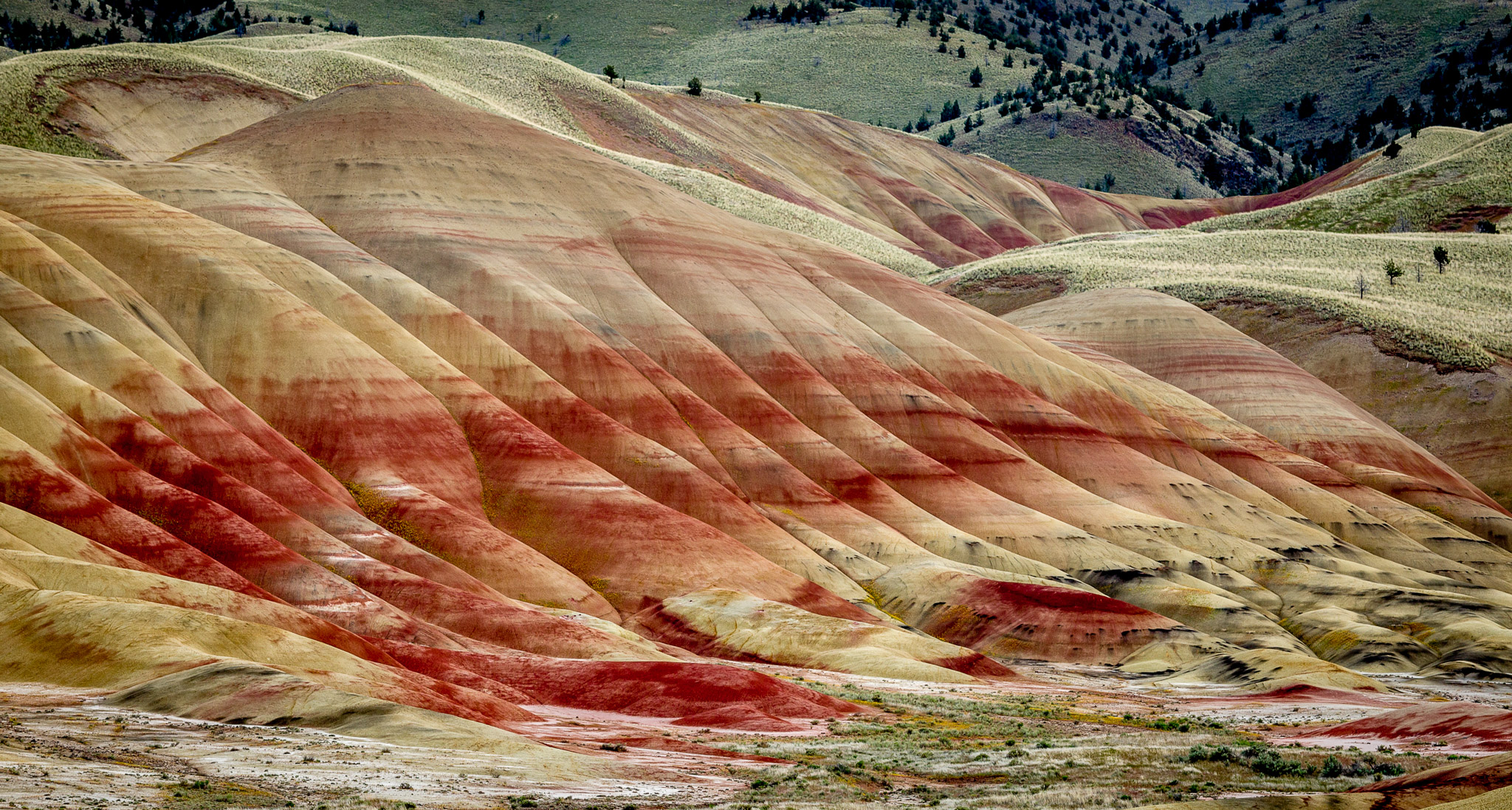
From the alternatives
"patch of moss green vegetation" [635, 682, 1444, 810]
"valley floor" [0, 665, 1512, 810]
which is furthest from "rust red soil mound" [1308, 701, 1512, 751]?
"patch of moss green vegetation" [635, 682, 1444, 810]

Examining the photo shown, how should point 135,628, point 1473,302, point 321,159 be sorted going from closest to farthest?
point 135,628 → point 321,159 → point 1473,302

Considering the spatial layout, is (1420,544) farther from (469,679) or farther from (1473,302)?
(469,679)

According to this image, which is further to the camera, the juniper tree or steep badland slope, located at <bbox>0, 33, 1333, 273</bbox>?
the juniper tree

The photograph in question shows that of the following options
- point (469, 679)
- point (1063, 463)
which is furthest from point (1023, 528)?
point (469, 679)

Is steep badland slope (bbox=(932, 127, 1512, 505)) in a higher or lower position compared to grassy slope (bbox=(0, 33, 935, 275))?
lower

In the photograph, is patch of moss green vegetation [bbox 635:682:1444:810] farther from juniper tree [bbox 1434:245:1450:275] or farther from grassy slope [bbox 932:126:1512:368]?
juniper tree [bbox 1434:245:1450:275]

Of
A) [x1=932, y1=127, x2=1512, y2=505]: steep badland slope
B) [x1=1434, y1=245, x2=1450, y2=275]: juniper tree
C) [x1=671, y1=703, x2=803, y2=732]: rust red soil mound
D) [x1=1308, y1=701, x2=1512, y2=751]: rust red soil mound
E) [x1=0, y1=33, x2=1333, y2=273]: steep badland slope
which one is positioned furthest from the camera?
[x1=1434, y1=245, x2=1450, y2=275]: juniper tree

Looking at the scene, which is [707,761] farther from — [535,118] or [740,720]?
[535,118]

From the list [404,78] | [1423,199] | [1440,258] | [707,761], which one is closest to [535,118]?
[404,78]
